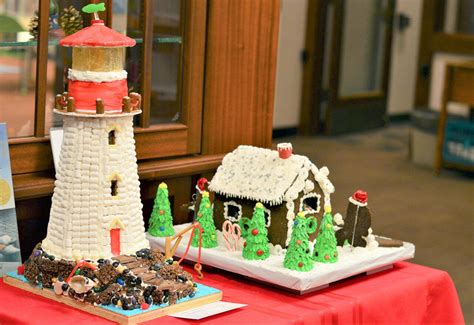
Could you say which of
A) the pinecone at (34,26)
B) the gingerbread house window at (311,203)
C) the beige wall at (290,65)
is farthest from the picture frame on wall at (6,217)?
the beige wall at (290,65)

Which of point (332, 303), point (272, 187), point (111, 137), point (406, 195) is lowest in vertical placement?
point (406, 195)

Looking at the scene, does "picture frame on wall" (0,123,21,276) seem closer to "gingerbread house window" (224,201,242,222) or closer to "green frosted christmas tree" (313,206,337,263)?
"gingerbread house window" (224,201,242,222)

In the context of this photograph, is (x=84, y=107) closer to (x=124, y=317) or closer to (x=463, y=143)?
(x=124, y=317)

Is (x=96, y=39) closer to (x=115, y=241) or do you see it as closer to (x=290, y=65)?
(x=115, y=241)

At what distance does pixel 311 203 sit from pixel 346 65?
6.58 meters

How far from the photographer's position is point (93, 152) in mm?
2098

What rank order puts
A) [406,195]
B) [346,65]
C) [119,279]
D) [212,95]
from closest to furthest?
[119,279]
[212,95]
[406,195]
[346,65]

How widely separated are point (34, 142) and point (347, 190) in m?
4.24

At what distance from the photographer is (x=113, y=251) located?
216 centimetres

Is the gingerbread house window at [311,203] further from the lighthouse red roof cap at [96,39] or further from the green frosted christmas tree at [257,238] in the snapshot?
the lighthouse red roof cap at [96,39]

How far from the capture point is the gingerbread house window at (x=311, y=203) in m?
2.40

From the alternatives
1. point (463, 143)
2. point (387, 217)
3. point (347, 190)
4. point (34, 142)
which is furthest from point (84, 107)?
point (463, 143)

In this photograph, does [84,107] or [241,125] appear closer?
[84,107]

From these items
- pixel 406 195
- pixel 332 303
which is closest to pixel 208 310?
pixel 332 303
